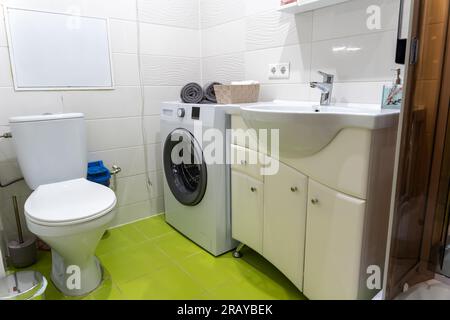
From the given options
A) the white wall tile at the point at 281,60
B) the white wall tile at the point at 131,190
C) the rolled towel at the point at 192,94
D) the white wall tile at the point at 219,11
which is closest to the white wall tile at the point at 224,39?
the white wall tile at the point at 219,11

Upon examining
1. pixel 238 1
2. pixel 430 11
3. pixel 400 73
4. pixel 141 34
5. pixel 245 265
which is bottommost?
pixel 245 265

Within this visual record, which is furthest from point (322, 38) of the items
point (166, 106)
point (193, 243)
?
point (193, 243)

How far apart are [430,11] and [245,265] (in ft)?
4.72

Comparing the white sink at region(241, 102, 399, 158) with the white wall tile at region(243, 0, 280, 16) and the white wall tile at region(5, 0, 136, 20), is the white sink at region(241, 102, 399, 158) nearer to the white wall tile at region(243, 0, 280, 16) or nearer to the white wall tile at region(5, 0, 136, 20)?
the white wall tile at region(243, 0, 280, 16)

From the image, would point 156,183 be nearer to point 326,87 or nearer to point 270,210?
point 270,210

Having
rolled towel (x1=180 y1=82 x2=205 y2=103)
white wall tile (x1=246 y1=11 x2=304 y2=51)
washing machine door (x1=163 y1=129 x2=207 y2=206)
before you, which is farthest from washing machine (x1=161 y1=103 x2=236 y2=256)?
white wall tile (x1=246 y1=11 x2=304 y2=51)

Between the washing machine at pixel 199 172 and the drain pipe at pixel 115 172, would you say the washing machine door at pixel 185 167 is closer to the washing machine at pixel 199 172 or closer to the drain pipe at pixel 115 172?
the washing machine at pixel 199 172

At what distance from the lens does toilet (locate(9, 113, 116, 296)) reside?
1.34 metres

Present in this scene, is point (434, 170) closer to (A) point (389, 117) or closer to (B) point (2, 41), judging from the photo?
(A) point (389, 117)

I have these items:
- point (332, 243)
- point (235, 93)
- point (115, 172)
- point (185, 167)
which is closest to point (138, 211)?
point (115, 172)

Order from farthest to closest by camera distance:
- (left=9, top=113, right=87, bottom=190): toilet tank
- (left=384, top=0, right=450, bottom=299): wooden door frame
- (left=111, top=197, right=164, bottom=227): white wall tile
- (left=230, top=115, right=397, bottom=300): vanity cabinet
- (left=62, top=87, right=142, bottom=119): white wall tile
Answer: (left=111, top=197, right=164, bottom=227): white wall tile, (left=62, top=87, right=142, bottom=119): white wall tile, (left=9, top=113, right=87, bottom=190): toilet tank, (left=230, top=115, right=397, bottom=300): vanity cabinet, (left=384, top=0, right=450, bottom=299): wooden door frame

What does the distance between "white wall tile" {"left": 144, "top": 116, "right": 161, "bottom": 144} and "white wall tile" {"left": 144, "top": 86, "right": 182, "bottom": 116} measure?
0.04 meters

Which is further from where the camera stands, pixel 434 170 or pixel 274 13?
pixel 274 13

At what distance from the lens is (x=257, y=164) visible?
5.06 feet
